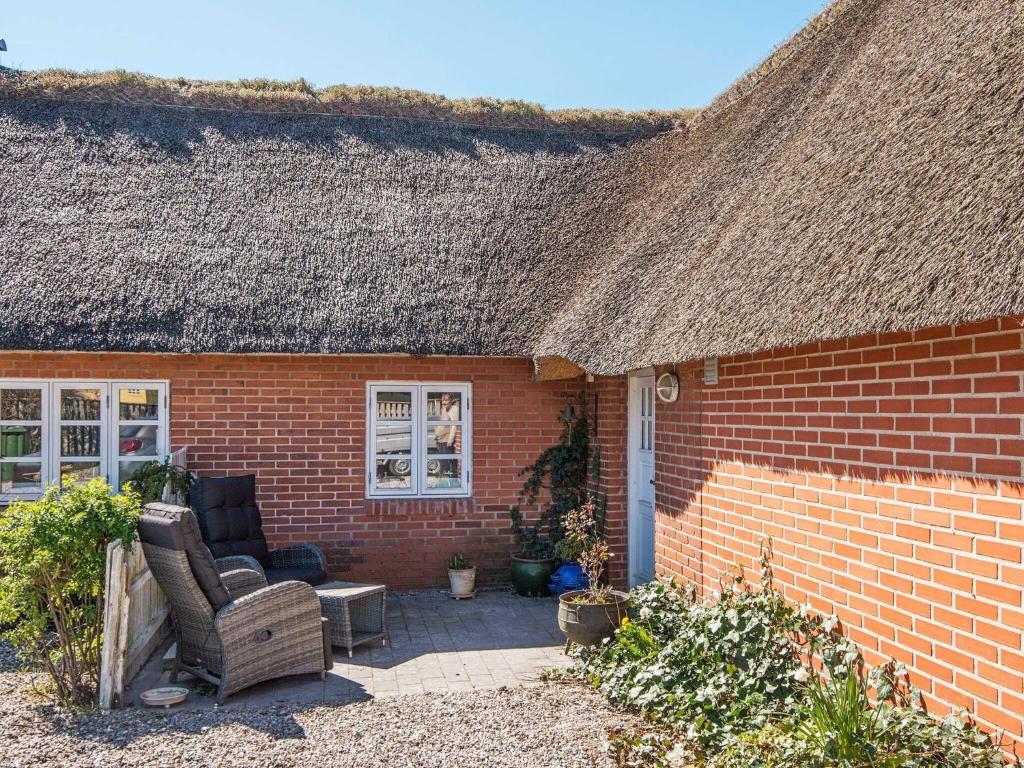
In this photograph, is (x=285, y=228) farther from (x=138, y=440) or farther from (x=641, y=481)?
(x=641, y=481)

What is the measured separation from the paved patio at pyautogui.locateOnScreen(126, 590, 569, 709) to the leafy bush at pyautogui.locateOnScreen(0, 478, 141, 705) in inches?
18.5

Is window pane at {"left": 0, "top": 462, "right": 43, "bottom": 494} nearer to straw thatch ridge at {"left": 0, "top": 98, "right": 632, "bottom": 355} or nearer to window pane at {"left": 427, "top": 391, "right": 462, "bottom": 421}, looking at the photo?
straw thatch ridge at {"left": 0, "top": 98, "right": 632, "bottom": 355}

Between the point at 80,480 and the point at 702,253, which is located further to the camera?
the point at 80,480

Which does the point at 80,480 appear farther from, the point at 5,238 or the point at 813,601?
the point at 813,601

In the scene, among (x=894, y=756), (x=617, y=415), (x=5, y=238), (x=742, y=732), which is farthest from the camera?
(x=617, y=415)

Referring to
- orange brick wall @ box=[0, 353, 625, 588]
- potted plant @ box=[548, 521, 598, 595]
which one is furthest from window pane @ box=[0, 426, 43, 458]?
potted plant @ box=[548, 521, 598, 595]

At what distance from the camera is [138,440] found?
8.26 m

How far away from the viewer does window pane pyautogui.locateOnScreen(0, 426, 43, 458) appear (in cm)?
804

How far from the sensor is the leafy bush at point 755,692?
3660 mm

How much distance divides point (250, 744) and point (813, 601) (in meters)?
3.26

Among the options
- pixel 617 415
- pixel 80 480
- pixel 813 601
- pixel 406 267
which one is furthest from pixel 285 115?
pixel 813 601

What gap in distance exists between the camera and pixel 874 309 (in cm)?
369

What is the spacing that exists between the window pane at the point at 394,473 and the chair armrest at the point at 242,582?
2472 mm

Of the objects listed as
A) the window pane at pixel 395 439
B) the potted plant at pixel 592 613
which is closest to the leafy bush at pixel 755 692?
the potted plant at pixel 592 613
